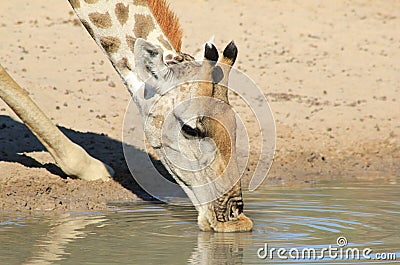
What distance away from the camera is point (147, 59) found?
7.47 meters

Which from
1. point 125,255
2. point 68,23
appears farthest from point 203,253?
point 68,23

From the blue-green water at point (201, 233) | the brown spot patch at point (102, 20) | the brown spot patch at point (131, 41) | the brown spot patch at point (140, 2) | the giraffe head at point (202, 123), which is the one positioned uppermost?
the brown spot patch at point (140, 2)

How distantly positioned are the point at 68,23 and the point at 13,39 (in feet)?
5.52

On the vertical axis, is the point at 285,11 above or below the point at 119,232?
above

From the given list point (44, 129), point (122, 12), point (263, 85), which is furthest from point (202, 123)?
point (263, 85)

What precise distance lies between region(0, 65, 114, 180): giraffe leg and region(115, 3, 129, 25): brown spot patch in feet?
6.44

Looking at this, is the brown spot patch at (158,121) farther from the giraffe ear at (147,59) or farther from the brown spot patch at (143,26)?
the brown spot patch at (143,26)

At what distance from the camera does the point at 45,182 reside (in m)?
9.84

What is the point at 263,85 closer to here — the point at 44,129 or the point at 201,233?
the point at 44,129

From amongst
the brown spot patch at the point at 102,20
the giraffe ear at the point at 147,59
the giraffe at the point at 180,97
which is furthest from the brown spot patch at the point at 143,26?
the giraffe ear at the point at 147,59

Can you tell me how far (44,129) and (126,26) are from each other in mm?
2057

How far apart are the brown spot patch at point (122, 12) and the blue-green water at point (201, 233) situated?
1730 mm

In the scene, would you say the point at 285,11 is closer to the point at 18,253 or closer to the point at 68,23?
the point at 68,23

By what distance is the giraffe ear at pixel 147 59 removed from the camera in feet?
24.2
